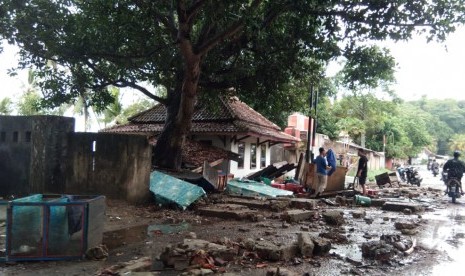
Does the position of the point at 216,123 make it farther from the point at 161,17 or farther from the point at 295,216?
the point at 295,216

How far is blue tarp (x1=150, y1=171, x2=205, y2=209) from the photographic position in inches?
427

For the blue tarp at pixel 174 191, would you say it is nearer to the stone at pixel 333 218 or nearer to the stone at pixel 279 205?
the stone at pixel 279 205

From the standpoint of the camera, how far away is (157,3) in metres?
10.5

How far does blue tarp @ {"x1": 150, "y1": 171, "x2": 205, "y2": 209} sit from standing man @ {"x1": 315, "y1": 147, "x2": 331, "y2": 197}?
5218mm

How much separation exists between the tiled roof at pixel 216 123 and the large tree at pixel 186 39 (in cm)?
284

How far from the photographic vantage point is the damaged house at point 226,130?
19562 millimetres

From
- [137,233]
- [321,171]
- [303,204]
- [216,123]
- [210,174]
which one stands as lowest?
[137,233]

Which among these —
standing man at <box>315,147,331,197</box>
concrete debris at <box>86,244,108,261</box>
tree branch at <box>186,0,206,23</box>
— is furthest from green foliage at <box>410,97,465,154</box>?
concrete debris at <box>86,244,108,261</box>

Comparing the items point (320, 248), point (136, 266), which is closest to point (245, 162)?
point (320, 248)

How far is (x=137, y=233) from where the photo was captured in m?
7.81

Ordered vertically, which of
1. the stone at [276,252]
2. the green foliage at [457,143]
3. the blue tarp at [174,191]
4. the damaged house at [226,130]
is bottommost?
the stone at [276,252]

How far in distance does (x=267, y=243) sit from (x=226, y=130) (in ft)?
44.2

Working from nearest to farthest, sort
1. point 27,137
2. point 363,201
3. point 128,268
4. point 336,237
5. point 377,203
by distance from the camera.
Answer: point 128,268, point 336,237, point 27,137, point 377,203, point 363,201

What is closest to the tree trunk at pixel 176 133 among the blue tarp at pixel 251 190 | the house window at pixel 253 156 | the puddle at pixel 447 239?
the blue tarp at pixel 251 190
